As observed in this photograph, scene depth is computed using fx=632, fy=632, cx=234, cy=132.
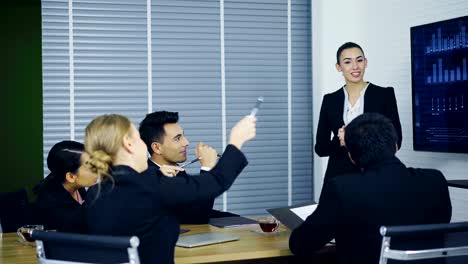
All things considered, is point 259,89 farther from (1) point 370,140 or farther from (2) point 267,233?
(1) point 370,140

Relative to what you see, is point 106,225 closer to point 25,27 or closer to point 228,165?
point 228,165

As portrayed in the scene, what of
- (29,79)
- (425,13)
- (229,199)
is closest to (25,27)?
(29,79)

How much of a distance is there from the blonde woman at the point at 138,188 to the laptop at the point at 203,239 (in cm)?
28

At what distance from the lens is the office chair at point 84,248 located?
5.23ft

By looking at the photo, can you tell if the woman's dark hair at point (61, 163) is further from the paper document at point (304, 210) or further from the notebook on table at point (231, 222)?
the paper document at point (304, 210)

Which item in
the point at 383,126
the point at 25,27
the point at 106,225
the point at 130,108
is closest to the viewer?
the point at 106,225

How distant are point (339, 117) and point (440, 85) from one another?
0.65 metres

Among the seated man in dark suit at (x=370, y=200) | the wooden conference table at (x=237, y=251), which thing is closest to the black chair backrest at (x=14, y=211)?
the wooden conference table at (x=237, y=251)

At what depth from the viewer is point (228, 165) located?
1949 mm

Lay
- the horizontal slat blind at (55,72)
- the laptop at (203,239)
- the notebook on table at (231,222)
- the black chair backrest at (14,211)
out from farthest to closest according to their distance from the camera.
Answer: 1. the horizontal slat blind at (55,72)
2. the black chair backrest at (14,211)
3. the notebook on table at (231,222)
4. the laptop at (203,239)

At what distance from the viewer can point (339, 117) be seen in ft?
11.9

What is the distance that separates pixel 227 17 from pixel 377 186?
9.82ft

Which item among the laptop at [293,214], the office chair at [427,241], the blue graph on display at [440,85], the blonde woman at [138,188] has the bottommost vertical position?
the laptop at [293,214]

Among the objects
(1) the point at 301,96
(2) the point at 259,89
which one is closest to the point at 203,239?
(2) the point at 259,89
